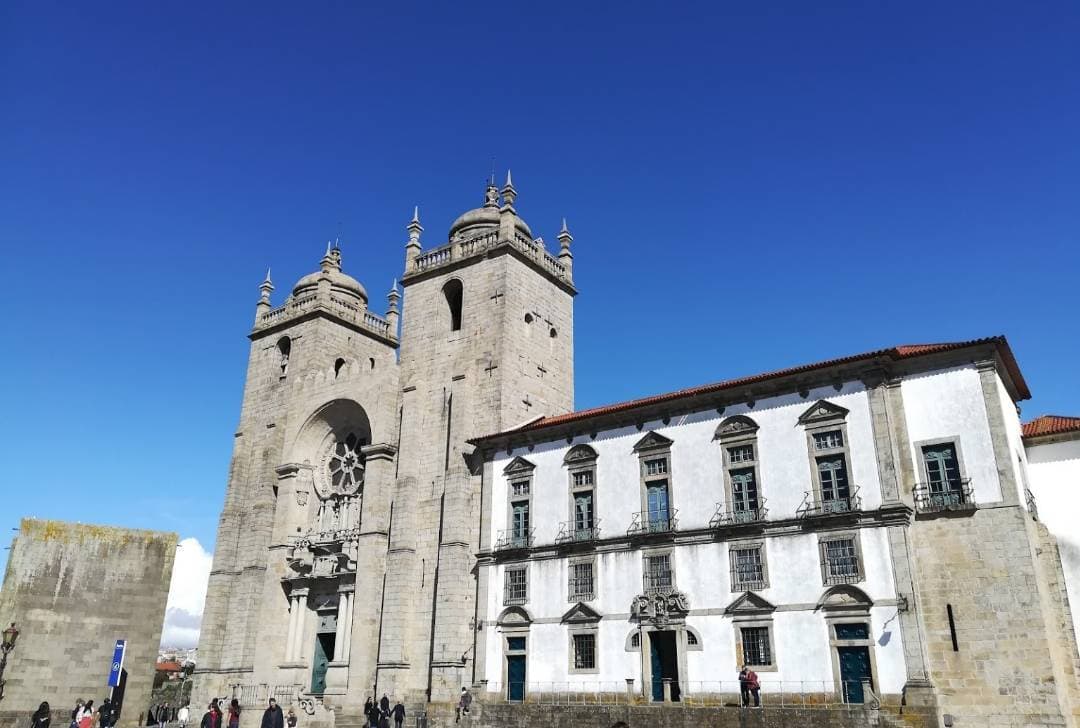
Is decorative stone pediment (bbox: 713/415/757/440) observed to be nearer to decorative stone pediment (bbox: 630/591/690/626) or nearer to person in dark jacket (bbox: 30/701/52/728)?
decorative stone pediment (bbox: 630/591/690/626)

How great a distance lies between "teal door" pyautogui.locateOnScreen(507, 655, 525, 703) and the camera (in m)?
27.5

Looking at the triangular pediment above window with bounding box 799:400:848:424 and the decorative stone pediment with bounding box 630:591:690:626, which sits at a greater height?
the triangular pediment above window with bounding box 799:400:848:424

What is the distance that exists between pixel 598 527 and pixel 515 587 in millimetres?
3772

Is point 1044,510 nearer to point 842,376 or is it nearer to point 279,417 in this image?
point 842,376

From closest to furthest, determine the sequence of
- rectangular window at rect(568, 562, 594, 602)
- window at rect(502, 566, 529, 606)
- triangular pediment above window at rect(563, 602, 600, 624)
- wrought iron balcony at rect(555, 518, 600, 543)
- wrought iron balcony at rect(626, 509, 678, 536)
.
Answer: wrought iron balcony at rect(626, 509, 678, 536) → triangular pediment above window at rect(563, 602, 600, 624) → rectangular window at rect(568, 562, 594, 602) → wrought iron balcony at rect(555, 518, 600, 543) → window at rect(502, 566, 529, 606)

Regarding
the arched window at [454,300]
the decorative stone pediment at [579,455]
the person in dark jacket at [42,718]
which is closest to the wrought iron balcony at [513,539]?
the decorative stone pediment at [579,455]

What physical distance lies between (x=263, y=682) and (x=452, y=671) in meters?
11.0

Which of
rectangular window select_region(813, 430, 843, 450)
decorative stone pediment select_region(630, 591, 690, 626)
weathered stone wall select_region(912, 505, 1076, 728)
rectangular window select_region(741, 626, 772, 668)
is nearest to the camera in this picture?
weathered stone wall select_region(912, 505, 1076, 728)

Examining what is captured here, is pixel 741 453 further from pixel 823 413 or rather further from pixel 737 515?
pixel 823 413

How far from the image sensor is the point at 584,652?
26.6 meters

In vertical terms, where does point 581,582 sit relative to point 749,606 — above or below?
above

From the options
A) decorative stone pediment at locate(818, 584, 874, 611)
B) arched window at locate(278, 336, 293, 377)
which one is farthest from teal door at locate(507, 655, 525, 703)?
arched window at locate(278, 336, 293, 377)

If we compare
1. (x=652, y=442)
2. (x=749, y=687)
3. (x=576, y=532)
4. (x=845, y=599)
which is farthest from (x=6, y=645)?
(x=845, y=599)

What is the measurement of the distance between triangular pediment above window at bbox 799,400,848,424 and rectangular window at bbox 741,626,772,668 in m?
6.05
